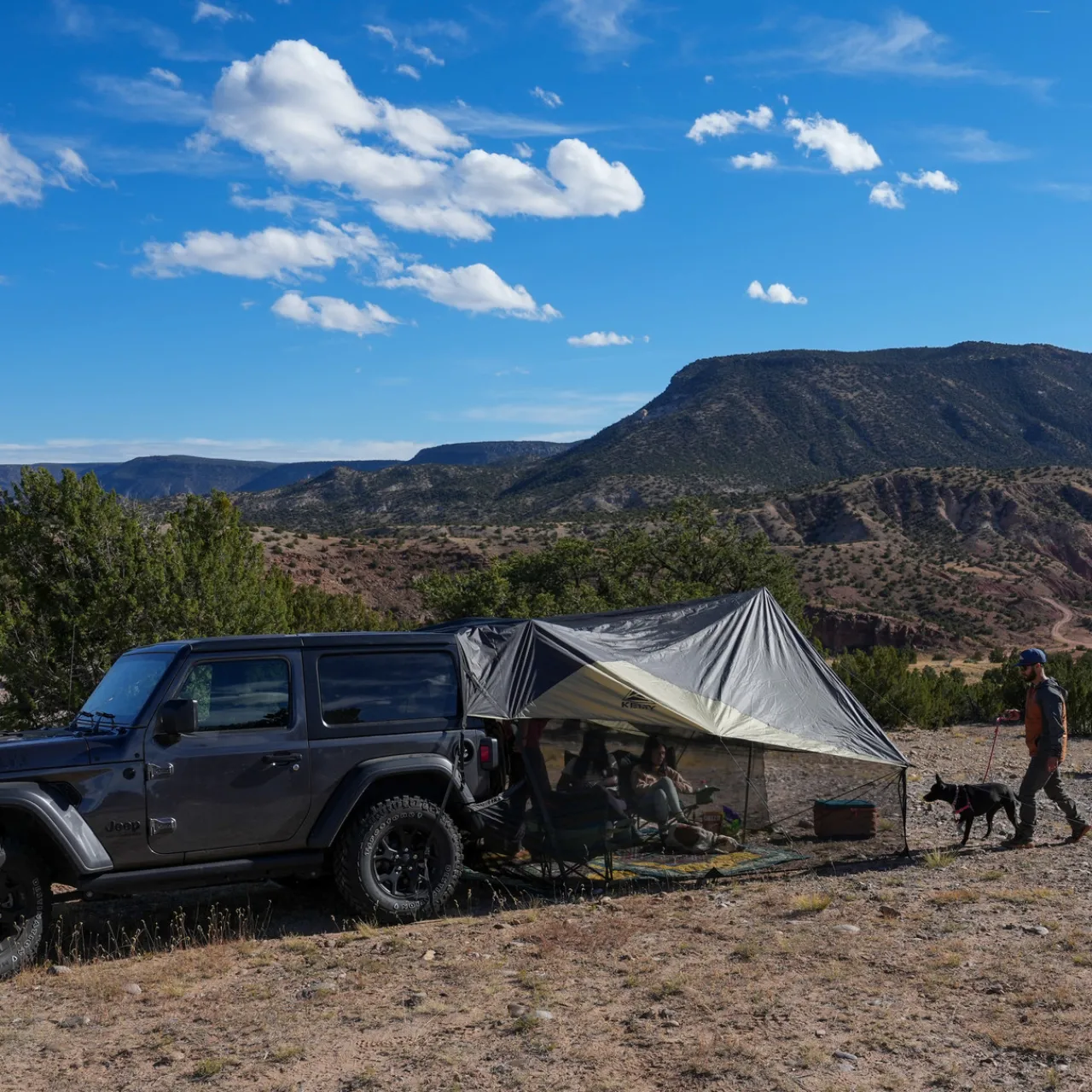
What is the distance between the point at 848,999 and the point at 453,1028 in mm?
2168

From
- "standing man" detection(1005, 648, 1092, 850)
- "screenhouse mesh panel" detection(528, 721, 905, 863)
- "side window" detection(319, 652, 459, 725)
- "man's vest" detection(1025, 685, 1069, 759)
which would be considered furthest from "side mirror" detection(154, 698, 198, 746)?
"man's vest" detection(1025, 685, 1069, 759)

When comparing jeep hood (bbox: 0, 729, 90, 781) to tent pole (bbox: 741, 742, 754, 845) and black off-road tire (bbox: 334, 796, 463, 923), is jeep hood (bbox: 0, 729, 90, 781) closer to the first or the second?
black off-road tire (bbox: 334, 796, 463, 923)

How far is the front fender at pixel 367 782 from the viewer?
753 cm

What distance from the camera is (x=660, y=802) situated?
28.9 ft

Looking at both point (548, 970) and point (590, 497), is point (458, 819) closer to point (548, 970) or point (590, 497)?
point (548, 970)

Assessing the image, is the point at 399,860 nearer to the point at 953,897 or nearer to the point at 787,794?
the point at 787,794

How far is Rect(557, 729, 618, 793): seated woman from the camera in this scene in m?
8.62

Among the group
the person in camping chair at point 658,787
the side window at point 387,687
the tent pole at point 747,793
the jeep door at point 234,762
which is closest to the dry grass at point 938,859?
the tent pole at point 747,793

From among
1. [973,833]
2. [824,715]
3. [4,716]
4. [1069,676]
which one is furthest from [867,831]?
[1069,676]

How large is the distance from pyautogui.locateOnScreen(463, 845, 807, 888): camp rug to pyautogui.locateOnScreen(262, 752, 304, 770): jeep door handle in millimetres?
1807

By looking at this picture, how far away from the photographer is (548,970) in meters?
6.62

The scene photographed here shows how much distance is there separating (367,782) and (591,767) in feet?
6.46

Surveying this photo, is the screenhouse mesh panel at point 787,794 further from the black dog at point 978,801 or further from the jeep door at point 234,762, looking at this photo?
the jeep door at point 234,762

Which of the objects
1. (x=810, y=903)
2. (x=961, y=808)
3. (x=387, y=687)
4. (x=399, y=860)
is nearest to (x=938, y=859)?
(x=961, y=808)
